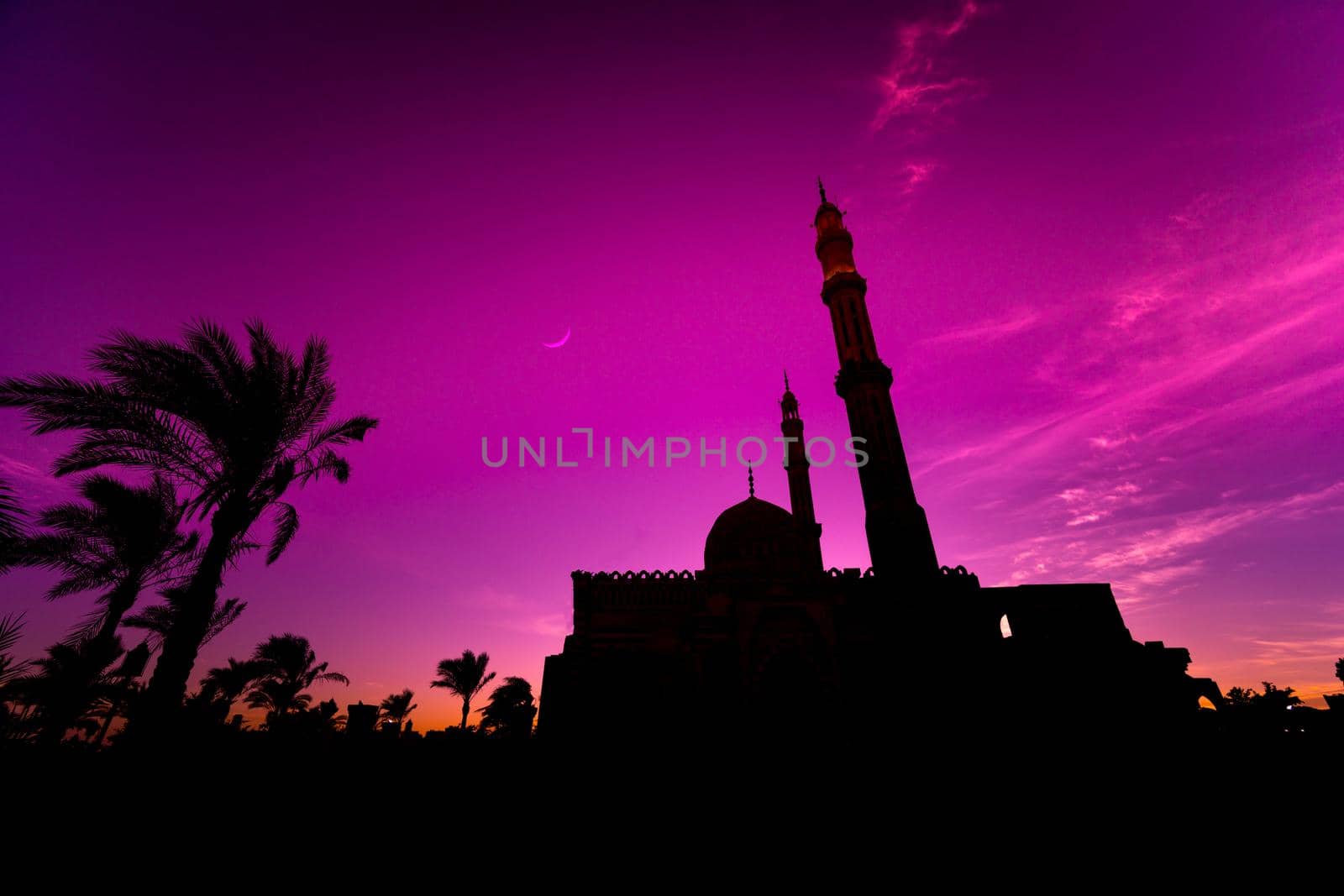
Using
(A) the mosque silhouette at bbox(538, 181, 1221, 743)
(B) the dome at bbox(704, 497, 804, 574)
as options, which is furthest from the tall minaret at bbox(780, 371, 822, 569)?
(A) the mosque silhouette at bbox(538, 181, 1221, 743)

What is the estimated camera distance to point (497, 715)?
35.8 metres

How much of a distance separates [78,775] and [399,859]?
421 centimetres

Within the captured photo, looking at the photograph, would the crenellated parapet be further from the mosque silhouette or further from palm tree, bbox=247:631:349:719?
palm tree, bbox=247:631:349:719

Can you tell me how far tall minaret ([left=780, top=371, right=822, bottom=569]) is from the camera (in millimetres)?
28594

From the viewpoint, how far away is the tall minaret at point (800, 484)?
93.8 feet

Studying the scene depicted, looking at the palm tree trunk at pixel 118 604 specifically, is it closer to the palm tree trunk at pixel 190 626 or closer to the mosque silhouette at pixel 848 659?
the palm tree trunk at pixel 190 626

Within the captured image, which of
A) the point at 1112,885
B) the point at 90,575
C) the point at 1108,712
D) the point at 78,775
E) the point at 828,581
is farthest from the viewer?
the point at 828,581

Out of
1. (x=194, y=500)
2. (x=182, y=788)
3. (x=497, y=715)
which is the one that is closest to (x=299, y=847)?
(x=182, y=788)

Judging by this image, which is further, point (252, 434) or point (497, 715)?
point (497, 715)

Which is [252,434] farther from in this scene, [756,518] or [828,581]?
[756,518]

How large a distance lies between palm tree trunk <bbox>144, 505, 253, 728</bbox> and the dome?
1631cm

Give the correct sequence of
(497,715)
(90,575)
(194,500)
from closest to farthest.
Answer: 1. (194,500)
2. (90,575)
3. (497,715)

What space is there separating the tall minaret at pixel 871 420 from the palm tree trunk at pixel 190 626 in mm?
19018

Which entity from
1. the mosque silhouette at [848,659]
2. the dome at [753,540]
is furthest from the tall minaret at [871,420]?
the dome at [753,540]
